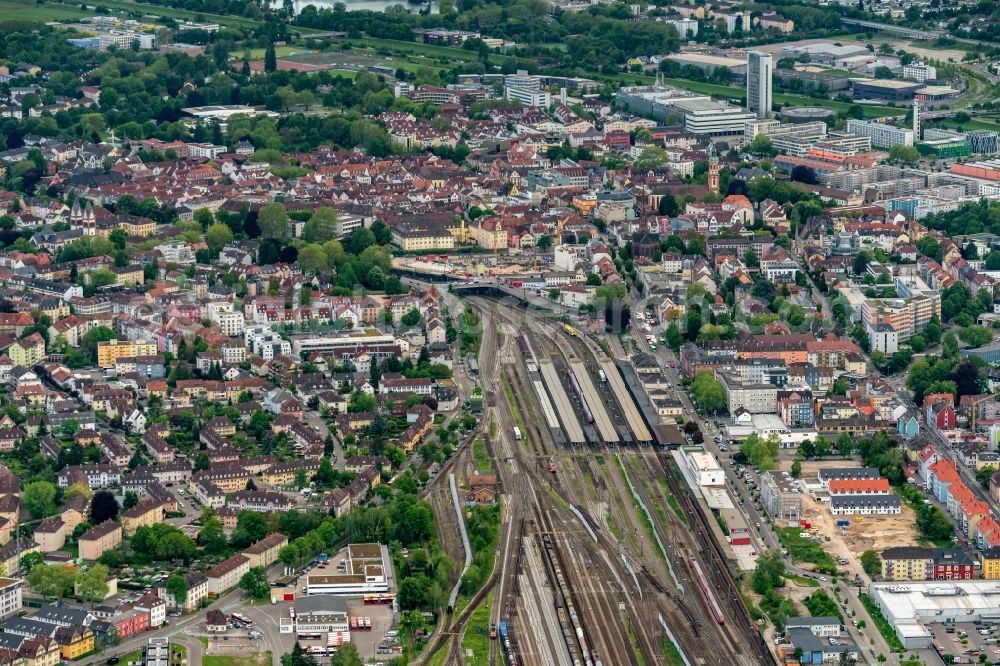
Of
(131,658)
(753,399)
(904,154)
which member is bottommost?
(131,658)

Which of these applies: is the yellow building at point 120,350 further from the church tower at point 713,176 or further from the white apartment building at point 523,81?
the white apartment building at point 523,81

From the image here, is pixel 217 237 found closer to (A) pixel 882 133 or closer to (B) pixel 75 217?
(B) pixel 75 217

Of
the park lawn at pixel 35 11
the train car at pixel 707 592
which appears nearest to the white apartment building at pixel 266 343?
the train car at pixel 707 592

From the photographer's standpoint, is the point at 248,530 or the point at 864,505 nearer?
the point at 248,530

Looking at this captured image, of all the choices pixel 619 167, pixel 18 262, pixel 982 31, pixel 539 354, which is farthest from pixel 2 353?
pixel 982 31

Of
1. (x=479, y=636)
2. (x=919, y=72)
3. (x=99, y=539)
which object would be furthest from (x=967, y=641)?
(x=919, y=72)

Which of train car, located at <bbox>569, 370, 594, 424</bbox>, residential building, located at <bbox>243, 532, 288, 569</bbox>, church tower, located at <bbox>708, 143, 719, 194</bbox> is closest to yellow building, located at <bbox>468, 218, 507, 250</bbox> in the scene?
church tower, located at <bbox>708, 143, 719, 194</bbox>

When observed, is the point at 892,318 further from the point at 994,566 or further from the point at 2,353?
the point at 2,353
